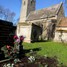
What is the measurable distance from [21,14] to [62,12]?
20784 mm

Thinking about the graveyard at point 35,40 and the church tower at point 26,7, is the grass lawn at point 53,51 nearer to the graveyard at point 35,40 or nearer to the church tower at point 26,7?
the graveyard at point 35,40

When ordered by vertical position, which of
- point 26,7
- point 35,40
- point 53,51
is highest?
point 26,7

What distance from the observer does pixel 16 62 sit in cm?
948

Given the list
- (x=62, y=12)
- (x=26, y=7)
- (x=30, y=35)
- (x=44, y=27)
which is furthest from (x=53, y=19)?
(x=26, y=7)

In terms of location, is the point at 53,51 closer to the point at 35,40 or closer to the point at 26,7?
the point at 35,40

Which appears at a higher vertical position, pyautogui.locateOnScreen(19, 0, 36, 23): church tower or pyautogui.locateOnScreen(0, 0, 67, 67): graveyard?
pyautogui.locateOnScreen(19, 0, 36, 23): church tower

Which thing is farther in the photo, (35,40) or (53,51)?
Answer: (35,40)

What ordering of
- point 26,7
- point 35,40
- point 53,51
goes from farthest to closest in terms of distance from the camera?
1. point 26,7
2. point 35,40
3. point 53,51

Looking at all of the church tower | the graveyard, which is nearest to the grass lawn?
the graveyard

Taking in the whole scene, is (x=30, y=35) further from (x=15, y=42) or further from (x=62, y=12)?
(x=62, y=12)

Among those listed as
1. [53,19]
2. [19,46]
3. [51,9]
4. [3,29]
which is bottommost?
[19,46]

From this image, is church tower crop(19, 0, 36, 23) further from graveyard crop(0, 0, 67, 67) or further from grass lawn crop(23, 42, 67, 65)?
grass lawn crop(23, 42, 67, 65)

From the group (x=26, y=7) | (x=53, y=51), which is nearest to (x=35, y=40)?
(x=53, y=51)

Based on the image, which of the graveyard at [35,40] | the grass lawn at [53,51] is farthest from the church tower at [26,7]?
the grass lawn at [53,51]
